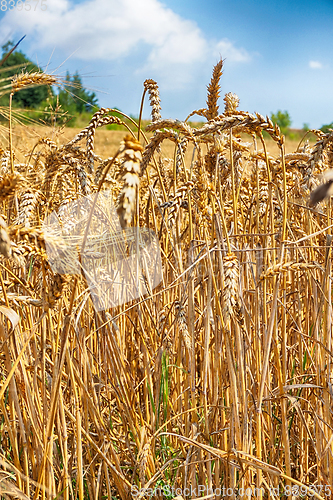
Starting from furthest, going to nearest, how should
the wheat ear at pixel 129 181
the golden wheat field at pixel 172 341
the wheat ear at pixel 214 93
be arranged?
the wheat ear at pixel 214 93, the golden wheat field at pixel 172 341, the wheat ear at pixel 129 181

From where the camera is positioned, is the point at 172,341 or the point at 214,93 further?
the point at 172,341

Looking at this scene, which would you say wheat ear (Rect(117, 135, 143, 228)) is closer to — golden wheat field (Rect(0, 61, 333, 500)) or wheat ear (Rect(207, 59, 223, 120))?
golden wheat field (Rect(0, 61, 333, 500))

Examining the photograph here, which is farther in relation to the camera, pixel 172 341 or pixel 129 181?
pixel 172 341

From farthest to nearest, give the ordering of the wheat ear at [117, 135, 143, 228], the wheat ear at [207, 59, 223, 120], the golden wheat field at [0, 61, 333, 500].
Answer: the wheat ear at [207, 59, 223, 120] < the golden wheat field at [0, 61, 333, 500] < the wheat ear at [117, 135, 143, 228]

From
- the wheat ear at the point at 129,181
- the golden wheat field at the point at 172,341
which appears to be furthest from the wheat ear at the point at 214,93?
the wheat ear at the point at 129,181

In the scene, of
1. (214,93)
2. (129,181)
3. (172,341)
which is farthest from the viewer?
(172,341)

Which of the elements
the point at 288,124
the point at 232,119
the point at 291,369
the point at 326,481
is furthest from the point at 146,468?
the point at 288,124

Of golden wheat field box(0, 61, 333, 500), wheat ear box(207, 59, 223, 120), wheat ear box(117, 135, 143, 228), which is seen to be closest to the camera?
wheat ear box(117, 135, 143, 228)

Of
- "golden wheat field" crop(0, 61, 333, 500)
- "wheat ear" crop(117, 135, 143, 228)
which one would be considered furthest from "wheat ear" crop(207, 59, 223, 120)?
"wheat ear" crop(117, 135, 143, 228)

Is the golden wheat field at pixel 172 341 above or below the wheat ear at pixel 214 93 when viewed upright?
below

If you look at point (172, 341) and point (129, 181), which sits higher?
point (129, 181)

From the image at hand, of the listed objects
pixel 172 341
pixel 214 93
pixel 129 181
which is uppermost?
pixel 214 93

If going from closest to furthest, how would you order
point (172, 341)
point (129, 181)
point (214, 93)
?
1. point (129, 181)
2. point (214, 93)
3. point (172, 341)

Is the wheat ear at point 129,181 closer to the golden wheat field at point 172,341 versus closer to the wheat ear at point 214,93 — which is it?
the golden wheat field at point 172,341
